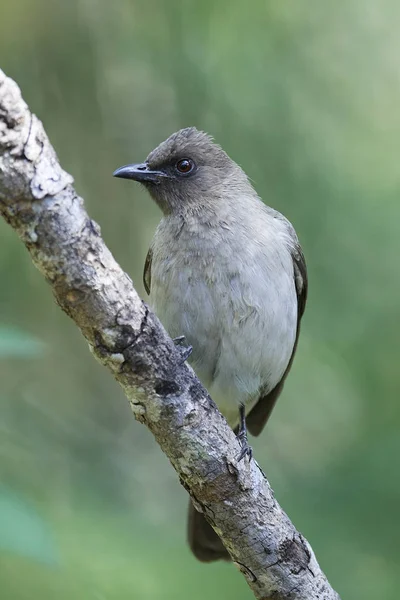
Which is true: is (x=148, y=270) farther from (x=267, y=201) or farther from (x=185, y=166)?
(x=267, y=201)

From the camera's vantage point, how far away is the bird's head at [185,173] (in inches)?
196

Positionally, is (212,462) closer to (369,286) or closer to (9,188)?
(9,188)

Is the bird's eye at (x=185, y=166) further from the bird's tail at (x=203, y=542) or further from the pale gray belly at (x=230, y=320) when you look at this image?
the bird's tail at (x=203, y=542)

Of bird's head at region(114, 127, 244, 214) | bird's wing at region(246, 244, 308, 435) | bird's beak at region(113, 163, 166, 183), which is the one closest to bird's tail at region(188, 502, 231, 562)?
bird's wing at region(246, 244, 308, 435)

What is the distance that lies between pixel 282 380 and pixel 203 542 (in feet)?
4.05

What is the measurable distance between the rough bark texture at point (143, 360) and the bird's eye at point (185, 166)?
7.49 ft

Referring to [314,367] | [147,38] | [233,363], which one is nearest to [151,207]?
[147,38]

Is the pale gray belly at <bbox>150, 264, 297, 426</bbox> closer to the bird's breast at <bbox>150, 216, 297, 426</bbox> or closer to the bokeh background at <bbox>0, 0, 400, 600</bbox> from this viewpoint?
the bird's breast at <bbox>150, 216, 297, 426</bbox>

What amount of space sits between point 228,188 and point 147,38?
8.93 feet

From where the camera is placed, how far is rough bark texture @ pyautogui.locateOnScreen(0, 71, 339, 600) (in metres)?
2.30

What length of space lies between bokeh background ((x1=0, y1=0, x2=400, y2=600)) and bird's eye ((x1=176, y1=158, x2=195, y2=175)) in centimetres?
155

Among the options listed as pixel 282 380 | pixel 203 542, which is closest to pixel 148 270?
pixel 282 380

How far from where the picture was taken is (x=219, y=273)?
4449 mm

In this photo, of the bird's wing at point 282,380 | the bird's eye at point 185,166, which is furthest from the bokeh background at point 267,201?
the bird's eye at point 185,166
